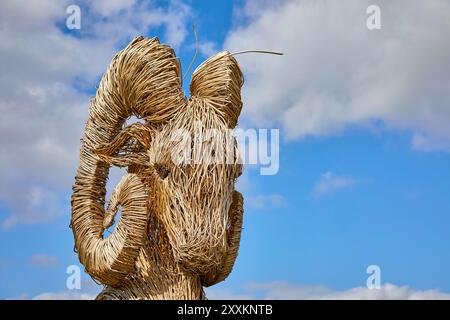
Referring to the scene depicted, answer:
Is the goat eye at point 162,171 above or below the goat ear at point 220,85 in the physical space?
below

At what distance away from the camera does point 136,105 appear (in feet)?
20.3

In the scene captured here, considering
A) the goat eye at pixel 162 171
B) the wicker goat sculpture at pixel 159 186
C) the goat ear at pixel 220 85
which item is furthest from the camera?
the goat ear at pixel 220 85

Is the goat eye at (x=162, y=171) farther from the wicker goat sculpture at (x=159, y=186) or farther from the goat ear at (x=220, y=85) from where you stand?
the goat ear at (x=220, y=85)

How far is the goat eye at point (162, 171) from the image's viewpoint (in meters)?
5.93

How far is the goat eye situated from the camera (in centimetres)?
593

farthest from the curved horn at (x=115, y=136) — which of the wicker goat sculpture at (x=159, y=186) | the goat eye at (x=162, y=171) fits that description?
the goat eye at (x=162, y=171)

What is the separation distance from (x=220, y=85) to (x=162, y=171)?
100cm

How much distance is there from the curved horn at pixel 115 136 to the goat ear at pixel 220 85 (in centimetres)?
21

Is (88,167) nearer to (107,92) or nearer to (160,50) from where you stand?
(107,92)

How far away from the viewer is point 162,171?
596cm

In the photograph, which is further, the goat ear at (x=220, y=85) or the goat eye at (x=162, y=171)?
the goat ear at (x=220, y=85)
